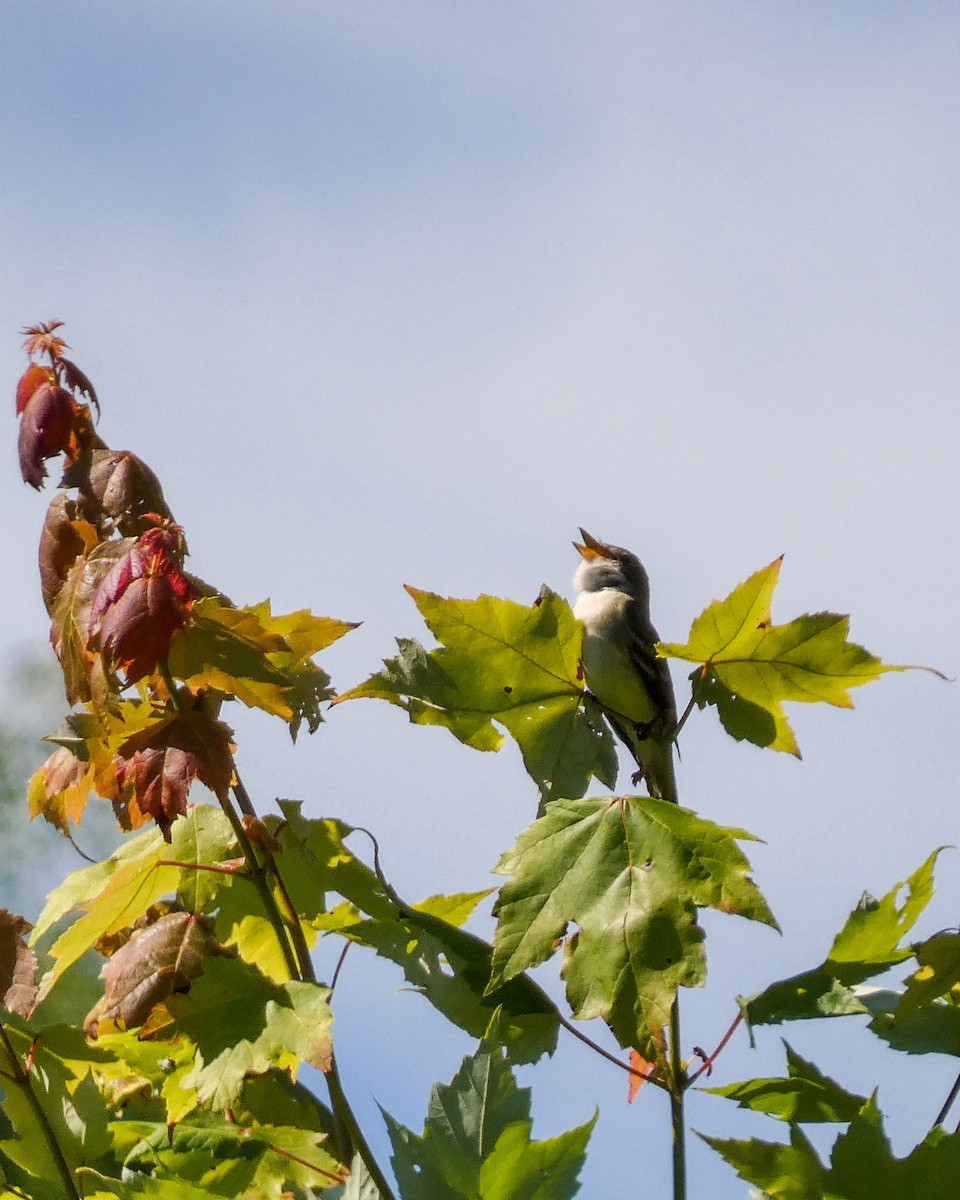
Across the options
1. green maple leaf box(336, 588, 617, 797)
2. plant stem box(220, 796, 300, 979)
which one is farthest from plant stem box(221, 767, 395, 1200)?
green maple leaf box(336, 588, 617, 797)

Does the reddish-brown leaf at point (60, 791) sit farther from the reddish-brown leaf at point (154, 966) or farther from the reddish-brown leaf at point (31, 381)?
the reddish-brown leaf at point (31, 381)

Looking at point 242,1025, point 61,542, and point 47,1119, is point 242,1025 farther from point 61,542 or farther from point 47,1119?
point 61,542

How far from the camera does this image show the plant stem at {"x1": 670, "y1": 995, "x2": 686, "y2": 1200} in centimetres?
188

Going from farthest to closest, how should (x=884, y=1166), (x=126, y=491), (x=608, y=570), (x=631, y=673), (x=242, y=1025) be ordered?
1. (x=608, y=570)
2. (x=631, y=673)
3. (x=126, y=491)
4. (x=242, y=1025)
5. (x=884, y=1166)

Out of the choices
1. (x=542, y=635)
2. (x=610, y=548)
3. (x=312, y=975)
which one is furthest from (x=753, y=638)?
(x=610, y=548)

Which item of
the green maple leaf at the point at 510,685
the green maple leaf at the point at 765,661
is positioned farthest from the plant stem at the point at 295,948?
the green maple leaf at the point at 765,661

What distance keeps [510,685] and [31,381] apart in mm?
976

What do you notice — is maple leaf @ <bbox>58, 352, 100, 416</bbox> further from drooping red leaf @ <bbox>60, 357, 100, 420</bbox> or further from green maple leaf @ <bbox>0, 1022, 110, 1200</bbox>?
green maple leaf @ <bbox>0, 1022, 110, 1200</bbox>

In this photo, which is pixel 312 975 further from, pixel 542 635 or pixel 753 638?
pixel 753 638

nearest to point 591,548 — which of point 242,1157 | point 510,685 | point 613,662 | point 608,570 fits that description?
point 608,570

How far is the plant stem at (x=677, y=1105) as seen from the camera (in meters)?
1.88

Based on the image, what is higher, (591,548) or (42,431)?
(591,548)

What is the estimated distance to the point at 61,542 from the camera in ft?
7.20

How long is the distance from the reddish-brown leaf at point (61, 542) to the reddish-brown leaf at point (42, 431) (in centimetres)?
9
